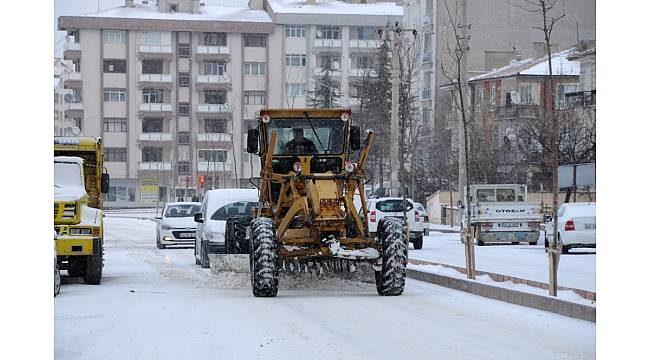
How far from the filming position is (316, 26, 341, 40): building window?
336 ft

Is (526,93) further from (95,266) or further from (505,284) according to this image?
(505,284)

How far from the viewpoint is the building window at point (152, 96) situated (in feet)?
323

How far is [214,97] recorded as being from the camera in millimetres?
100562

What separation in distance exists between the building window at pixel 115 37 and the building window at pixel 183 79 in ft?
16.7

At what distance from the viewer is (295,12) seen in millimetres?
101375

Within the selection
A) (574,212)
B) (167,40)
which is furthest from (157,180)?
(574,212)

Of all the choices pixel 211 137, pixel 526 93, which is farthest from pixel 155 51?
pixel 526 93

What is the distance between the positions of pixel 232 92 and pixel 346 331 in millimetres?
86954

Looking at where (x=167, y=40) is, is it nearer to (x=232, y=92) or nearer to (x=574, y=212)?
(x=232, y=92)

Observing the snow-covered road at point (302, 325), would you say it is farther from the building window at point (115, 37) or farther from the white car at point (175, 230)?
the building window at point (115, 37)

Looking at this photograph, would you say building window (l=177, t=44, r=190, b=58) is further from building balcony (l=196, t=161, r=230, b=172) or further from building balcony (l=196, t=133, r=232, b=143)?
building balcony (l=196, t=161, r=230, b=172)

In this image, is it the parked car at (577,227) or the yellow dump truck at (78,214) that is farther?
the parked car at (577,227)

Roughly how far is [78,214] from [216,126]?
78.9 m

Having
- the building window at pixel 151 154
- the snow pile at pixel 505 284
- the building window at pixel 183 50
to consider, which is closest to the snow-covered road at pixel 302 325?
the snow pile at pixel 505 284
